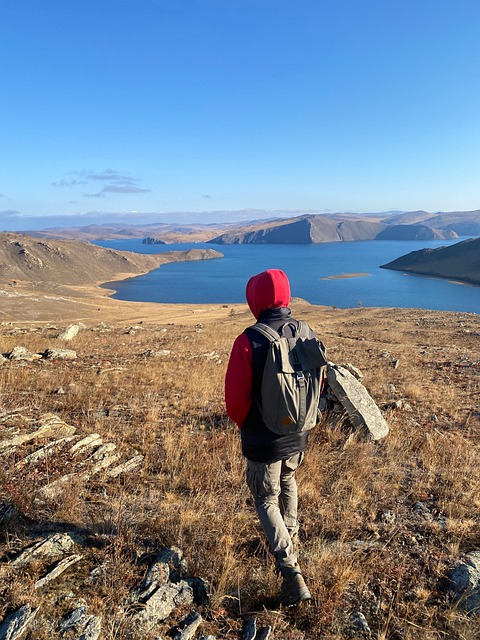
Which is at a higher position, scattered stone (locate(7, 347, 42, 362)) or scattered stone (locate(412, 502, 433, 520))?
scattered stone (locate(7, 347, 42, 362))

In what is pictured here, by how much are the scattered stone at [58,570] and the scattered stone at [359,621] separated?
2.02 metres

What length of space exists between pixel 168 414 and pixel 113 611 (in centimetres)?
400

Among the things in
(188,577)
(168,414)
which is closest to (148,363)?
(168,414)

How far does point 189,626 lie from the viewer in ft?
8.04

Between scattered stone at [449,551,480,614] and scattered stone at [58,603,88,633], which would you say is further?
scattered stone at [449,551,480,614]

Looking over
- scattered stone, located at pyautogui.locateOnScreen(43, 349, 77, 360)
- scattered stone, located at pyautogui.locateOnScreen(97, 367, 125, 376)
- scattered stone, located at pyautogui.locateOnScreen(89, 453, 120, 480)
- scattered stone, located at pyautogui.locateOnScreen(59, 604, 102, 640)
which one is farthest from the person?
scattered stone, located at pyautogui.locateOnScreen(43, 349, 77, 360)

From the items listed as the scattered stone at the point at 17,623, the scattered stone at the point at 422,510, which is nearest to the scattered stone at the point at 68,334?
the scattered stone at the point at 17,623

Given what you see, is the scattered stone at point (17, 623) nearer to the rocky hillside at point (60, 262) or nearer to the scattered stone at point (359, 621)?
the scattered stone at point (359, 621)

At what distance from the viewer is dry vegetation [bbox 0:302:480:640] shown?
2.64m

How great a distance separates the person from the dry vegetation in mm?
242

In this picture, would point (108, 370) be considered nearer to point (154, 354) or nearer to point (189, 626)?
point (154, 354)

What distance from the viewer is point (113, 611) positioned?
97.2 inches

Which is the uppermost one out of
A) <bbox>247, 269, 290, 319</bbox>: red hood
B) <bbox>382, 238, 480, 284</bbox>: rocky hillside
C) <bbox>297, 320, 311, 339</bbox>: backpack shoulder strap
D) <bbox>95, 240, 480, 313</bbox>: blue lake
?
<bbox>247, 269, 290, 319</bbox>: red hood

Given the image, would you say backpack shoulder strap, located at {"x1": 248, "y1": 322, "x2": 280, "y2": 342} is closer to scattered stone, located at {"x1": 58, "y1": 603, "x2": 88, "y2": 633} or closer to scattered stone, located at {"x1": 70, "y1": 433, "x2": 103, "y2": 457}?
scattered stone, located at {"x1": 58, "y1": 603, "x2": 88, "y2": 633}
